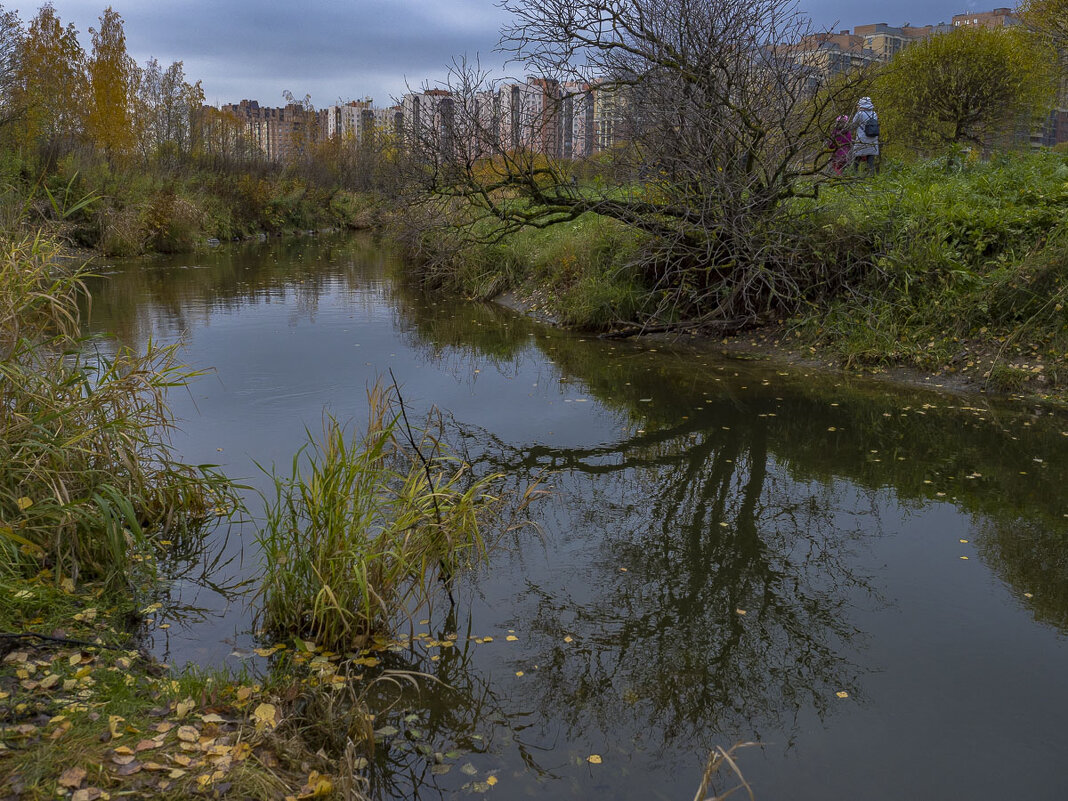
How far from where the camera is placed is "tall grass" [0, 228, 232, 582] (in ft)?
14.7

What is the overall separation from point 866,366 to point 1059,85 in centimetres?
1749

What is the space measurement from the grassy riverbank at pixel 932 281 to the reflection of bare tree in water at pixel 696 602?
12.2 ft

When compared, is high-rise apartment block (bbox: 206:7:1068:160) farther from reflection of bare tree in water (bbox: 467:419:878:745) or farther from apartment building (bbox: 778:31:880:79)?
reflection of bare tree in water (bbox: 467:419:878:745)

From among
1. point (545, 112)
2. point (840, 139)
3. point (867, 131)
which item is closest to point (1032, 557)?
point (840, 139)

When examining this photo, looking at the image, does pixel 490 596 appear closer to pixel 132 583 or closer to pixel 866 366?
pixel 132 583

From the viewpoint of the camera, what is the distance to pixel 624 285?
12.3 metres

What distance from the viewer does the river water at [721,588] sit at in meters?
3.43

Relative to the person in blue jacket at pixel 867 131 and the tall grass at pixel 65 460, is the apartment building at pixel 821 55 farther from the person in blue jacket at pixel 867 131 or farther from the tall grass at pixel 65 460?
the tall grass at pixel 65 460

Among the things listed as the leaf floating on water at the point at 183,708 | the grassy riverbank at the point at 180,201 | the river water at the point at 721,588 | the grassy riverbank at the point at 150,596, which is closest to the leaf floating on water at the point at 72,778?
the grassy riverbank at the point at 150,596

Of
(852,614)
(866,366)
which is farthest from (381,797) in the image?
(866,366)

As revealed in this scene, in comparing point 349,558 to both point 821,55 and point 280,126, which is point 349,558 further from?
point 280,126

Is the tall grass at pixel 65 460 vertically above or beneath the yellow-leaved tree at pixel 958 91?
beneath

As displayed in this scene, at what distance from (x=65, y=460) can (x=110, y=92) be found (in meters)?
31.7

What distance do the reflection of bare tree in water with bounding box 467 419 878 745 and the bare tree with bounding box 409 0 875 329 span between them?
15.1 ft
